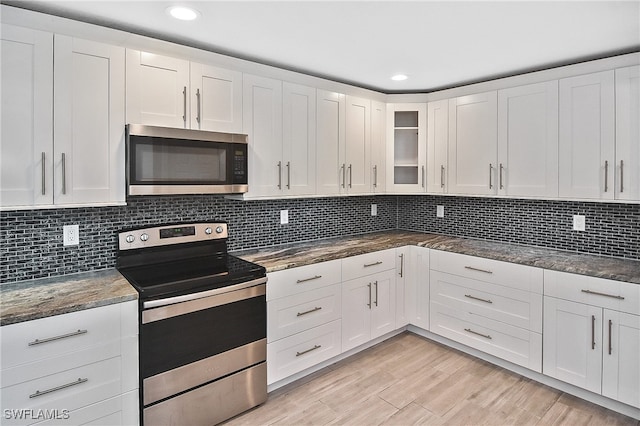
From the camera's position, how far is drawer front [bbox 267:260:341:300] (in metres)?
2.51

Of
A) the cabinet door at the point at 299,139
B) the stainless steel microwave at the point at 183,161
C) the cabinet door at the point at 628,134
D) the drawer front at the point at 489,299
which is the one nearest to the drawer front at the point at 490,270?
the drawer front at the point at 489,299

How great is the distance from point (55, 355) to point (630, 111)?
3493 millimetres

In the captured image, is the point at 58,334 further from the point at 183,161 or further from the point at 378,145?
the point at 378,145

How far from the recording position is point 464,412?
2.39 metres

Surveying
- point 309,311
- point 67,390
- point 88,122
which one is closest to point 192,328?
point 67,390

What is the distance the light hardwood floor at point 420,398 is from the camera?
7.61 feet

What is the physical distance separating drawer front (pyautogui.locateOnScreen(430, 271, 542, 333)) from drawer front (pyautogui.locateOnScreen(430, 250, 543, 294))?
0.04 metres

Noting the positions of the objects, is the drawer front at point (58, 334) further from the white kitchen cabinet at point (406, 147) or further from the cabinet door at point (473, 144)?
the cabinet door at point (473, 144)

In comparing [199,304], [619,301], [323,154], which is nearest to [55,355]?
[199,304]

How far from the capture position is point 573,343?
8.23 ft

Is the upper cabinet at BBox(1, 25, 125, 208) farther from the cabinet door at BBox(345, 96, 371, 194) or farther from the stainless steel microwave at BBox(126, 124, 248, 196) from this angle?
the cabinet door at BBox(345, 96, 371, 194)

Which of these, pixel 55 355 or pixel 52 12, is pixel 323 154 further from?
pixel 55 355

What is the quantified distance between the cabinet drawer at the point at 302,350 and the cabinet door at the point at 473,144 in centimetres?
163

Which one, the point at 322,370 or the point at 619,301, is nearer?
the point at 619,301
